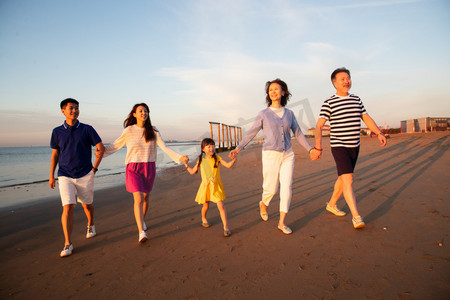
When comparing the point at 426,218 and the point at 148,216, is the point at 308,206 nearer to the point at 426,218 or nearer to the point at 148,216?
the point at 426,218

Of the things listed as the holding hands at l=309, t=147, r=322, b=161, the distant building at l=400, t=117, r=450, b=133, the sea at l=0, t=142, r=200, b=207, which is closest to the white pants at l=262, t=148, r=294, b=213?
the holding hands at l=309, t=147, r=322, b=161

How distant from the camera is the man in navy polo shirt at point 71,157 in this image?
123 inches

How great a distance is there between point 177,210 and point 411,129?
3326 centimetres

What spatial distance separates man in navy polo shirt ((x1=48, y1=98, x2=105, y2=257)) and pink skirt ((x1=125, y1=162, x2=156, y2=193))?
544mm

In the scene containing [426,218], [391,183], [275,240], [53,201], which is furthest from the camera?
[53,201]

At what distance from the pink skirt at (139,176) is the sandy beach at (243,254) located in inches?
30.1

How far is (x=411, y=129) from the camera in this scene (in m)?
27.7

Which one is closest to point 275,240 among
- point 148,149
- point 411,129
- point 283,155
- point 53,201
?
point 283,155

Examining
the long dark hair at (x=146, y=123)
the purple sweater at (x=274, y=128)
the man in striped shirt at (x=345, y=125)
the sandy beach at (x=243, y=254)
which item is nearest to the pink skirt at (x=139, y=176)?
the long dark hair at (x=146, y=123)

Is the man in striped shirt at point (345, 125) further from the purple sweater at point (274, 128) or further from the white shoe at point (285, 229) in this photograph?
the white shoe at point (285, 229)

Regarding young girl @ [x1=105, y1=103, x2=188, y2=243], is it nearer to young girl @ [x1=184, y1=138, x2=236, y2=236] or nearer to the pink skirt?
the pink skirt

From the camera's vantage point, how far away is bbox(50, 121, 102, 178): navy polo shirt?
321 cm

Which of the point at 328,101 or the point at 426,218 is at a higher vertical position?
the point at 328,101

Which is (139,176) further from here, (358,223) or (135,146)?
(358,223)
